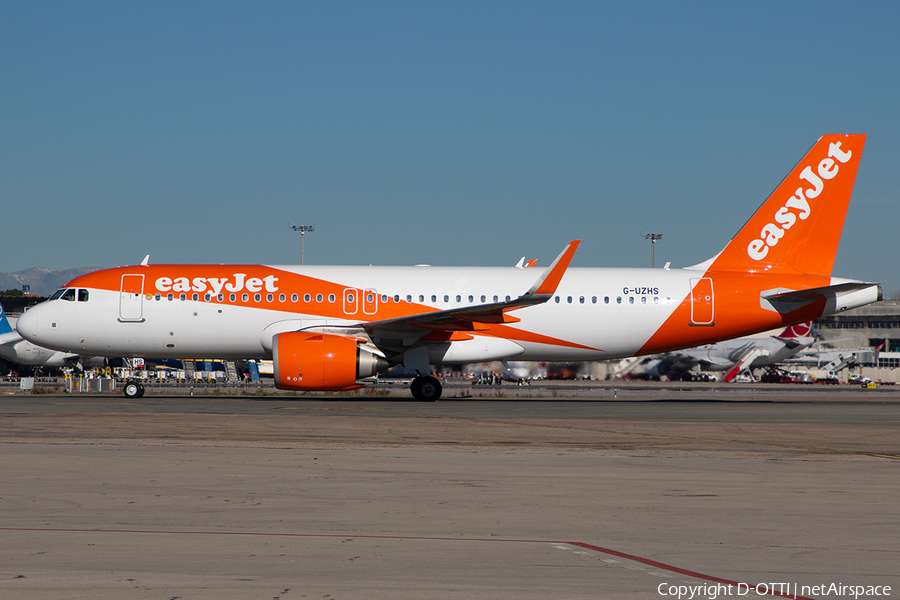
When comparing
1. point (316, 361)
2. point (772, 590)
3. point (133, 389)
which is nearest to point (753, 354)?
point (316, 361)

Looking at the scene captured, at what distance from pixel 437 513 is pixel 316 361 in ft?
51.4

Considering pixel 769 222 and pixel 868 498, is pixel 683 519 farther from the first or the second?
pixel 769 222

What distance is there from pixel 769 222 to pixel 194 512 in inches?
917

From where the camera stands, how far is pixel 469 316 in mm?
24000

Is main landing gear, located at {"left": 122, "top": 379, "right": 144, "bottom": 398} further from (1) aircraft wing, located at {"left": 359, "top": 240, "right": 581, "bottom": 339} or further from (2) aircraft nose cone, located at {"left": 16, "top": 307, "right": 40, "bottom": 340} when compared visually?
(1) aircraft wing, located at {"left": 359, "top": 240, "right": 581, "bottom": 339}

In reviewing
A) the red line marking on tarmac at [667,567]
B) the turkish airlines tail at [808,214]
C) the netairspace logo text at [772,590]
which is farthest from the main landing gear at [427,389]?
the netairspace logo text at [772,590]

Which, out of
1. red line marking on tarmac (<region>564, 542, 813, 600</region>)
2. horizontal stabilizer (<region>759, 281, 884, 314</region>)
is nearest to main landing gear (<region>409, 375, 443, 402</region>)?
horizontal stabilizer (<region>759, 281, 884, 314</region>)

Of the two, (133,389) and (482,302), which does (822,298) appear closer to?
(482,302)

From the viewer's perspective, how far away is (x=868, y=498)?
847cm

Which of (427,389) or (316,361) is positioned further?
(427,389)

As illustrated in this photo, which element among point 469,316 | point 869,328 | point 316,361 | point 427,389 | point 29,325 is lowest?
point 427,389

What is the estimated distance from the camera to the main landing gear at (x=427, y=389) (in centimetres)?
2531

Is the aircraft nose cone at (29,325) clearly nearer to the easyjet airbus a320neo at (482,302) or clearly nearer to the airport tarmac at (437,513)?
the easyjet airbus a320neo at (482,302)

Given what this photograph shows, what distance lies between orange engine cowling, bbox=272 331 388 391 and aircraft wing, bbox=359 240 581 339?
4.35ft
